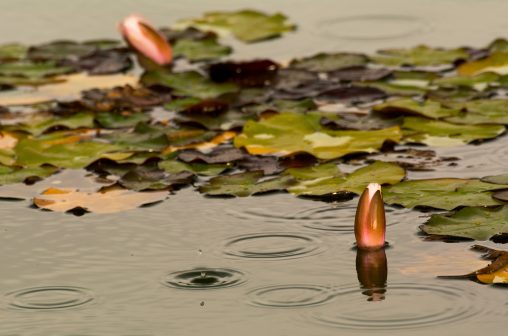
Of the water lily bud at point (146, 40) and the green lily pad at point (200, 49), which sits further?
the green lily pad at point (200, 49)

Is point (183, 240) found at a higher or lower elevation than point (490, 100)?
lower

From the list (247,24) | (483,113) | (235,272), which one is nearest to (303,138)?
(483,113)

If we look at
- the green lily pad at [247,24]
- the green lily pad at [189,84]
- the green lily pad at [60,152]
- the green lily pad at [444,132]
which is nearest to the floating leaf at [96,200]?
the green lily pad at [60,152]

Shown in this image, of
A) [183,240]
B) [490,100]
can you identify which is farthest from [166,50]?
[183,240]

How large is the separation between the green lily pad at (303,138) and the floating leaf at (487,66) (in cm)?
87

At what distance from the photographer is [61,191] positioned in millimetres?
4176

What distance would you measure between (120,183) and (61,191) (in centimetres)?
19

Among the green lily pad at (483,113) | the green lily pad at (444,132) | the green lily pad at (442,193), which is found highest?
the green lily pad at (483,113)

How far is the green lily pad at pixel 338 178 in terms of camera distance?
4012 mm

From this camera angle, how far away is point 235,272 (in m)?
3.43

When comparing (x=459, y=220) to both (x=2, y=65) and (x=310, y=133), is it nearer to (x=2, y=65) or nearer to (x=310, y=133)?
(x=310, y=133)

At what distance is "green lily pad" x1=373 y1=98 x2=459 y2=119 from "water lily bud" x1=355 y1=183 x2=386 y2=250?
1245 mm

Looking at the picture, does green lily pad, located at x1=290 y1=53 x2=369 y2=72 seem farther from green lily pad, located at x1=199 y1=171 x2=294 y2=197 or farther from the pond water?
green lily pad, located at x1=199 y1=171 x2=294 y2=197

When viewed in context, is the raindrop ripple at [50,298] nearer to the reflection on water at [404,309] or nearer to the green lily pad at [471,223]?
the reflection on water at [404,309]
